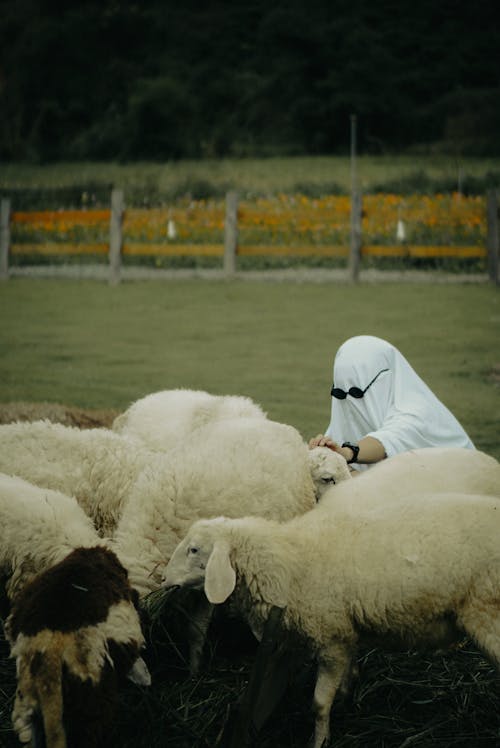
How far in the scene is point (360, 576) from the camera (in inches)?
116

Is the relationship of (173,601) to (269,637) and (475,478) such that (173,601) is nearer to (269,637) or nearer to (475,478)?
(269,637)

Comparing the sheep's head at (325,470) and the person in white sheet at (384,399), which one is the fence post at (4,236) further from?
the sheep's head at (325,470)

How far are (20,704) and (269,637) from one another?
0.78 meters

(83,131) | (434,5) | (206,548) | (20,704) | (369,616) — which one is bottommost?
(20,704)

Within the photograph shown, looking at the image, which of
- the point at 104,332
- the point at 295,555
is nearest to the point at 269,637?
the point at 295,555

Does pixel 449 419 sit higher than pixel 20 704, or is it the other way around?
pixel 449 419

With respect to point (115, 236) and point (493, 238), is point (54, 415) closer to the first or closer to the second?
point (115, 236)

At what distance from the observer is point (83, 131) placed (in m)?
10.1

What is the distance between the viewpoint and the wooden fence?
12922mm

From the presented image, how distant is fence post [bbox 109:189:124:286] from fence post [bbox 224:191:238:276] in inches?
61.9

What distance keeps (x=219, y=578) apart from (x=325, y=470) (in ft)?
3.66

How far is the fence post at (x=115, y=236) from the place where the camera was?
13.1 metres

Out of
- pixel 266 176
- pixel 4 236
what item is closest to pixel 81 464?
pixel 4 236

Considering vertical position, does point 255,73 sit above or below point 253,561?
above
